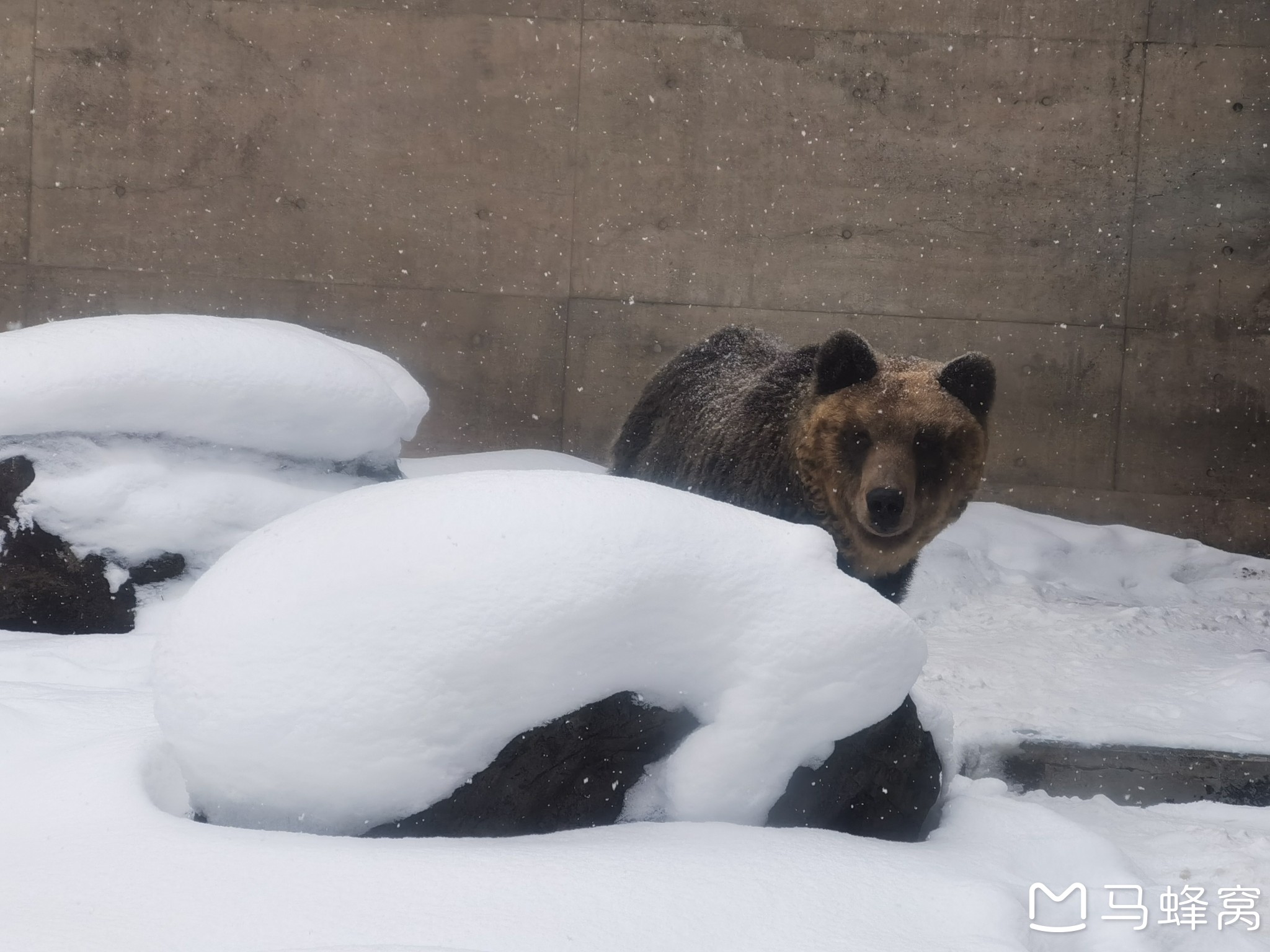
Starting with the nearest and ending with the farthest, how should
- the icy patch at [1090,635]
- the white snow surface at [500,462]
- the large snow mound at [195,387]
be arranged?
the icy patch at [1090,635], the large snow mound at [195,387], the white snow surface at [500,462]

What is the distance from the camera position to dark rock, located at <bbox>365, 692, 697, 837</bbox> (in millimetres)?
2273

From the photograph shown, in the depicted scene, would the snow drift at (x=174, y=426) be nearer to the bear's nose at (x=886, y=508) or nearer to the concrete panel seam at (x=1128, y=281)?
the bear's nose at (x=886, y=508)

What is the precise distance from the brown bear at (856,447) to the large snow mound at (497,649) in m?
1.31

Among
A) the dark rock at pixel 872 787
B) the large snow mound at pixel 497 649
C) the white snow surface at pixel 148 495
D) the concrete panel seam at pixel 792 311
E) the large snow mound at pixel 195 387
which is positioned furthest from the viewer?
the concrete panel seam at pixel 792 311

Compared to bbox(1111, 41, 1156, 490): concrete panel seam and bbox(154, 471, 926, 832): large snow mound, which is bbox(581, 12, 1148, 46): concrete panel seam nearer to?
bbox(1111, 41, 1156, 490): concrete panel seam

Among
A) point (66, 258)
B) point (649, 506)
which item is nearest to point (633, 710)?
point (649, 506)

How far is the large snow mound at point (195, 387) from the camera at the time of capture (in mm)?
4117

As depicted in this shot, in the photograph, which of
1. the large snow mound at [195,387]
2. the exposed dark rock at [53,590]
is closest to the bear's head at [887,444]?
the large snow mound at [195,387]

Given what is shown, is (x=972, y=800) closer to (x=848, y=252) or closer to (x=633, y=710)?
(x=633, y=710)

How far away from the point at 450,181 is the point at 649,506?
4.81 m

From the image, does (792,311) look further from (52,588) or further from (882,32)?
(52,588)

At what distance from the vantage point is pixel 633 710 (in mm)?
2402

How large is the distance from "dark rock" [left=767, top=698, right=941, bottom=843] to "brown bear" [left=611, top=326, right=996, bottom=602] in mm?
1225

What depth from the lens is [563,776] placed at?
2.34 metres
